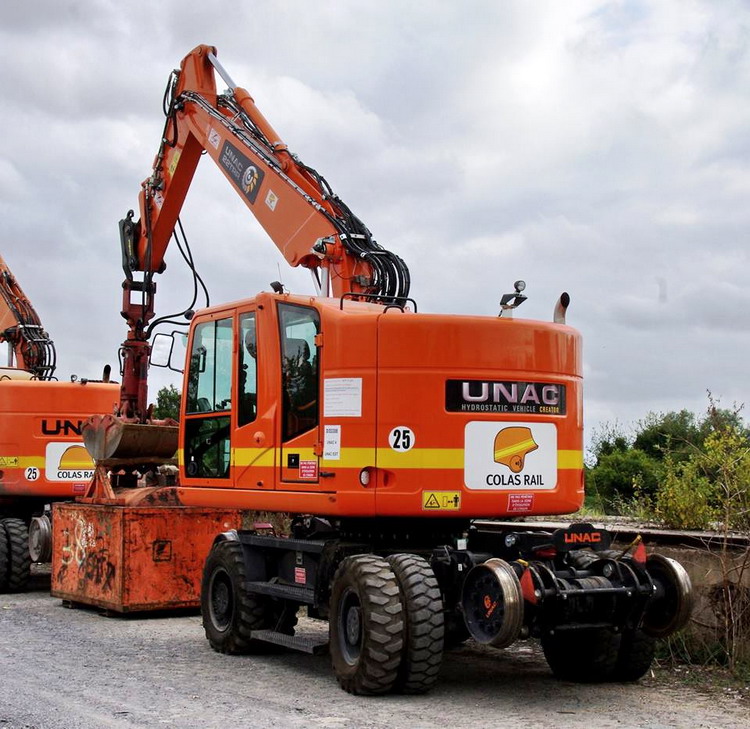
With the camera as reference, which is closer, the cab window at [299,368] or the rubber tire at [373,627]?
the rubber tire at [373,627]

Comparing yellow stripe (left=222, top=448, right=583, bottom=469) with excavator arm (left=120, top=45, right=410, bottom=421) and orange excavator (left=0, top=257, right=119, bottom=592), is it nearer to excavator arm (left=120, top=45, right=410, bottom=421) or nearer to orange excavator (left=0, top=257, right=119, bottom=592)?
excavator arm (left=120, top=45, right=410, bottom=421)

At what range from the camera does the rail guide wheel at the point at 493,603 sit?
8.21m

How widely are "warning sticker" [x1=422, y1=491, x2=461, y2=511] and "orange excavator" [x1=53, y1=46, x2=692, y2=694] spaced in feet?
0.04

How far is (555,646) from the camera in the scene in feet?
31.4

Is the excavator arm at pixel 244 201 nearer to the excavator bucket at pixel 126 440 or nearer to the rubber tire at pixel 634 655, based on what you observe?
the excavator bucket at pixel 126 440

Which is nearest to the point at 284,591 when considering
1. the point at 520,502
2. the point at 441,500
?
the point at 441,500

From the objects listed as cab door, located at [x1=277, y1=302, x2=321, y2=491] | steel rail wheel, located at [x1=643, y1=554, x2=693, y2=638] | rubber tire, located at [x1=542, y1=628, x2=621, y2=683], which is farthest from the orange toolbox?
steel rail wheel, located at [x1=643, y1=554, x2=693, y2=638]

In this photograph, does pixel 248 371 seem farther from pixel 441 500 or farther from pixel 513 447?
pixel 513 447

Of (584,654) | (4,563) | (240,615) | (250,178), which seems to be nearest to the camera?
(584,654)

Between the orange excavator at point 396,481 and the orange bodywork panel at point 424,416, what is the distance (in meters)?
0.01

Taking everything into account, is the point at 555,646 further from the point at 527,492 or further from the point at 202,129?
the point at 202,129

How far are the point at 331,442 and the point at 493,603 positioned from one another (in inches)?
71.7


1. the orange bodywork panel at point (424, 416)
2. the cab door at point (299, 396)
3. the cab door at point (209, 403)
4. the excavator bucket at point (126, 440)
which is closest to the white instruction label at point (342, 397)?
the orange bodywork panel at point (424, 416)

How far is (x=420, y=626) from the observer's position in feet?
27.9
